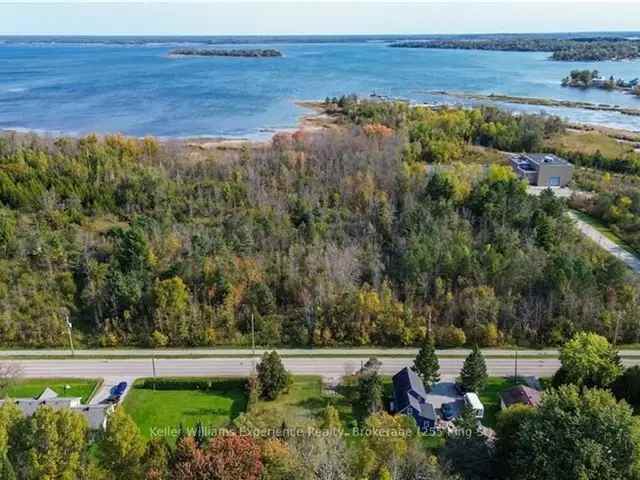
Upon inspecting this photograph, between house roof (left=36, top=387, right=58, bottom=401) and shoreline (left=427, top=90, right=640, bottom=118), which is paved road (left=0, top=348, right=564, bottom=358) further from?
shoreline (left=427, top=90, right=640, bottom=118)

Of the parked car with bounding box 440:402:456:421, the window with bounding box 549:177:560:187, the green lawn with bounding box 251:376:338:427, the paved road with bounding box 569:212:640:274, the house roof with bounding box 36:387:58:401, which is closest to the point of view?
the green lawn with bounding box 251:376:338:427

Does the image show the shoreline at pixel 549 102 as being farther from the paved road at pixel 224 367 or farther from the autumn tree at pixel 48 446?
the autumn tree at pixel 48 446

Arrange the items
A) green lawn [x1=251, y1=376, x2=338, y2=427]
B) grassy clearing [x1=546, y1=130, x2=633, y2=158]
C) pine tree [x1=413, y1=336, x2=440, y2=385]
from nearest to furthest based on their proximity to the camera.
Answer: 1. green lawn [x1=251, y1=376, x2=338, y2=427]
2. pine tree [x1=413, y1=336, x2=440, y2=385]
3. grassy clearing [x1=546, y1=130, x2=633, y2=158]

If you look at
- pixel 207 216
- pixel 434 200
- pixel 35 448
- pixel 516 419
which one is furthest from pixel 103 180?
pixel 516 419

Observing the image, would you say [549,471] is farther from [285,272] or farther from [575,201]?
[575,201]

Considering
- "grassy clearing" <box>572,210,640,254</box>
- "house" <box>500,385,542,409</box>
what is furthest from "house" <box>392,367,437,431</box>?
"grassy clearing" <box>572,210,640,254</box>

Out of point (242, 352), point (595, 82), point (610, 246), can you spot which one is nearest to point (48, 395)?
point (242, 352)
